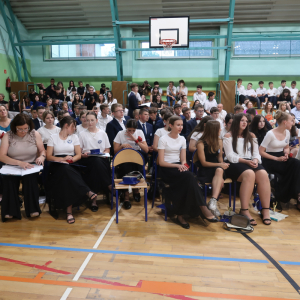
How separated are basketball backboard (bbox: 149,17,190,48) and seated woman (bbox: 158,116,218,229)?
6980 mm

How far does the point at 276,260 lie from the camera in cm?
296

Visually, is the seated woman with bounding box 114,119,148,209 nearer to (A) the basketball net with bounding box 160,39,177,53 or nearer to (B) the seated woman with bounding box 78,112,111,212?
(B) the seated woman with bounding box 78,112,111,212

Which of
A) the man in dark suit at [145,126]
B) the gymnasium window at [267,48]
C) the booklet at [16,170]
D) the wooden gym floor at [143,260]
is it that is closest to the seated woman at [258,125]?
the wooden gym floor at [143,260]

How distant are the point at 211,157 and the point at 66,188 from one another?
2.16 metres

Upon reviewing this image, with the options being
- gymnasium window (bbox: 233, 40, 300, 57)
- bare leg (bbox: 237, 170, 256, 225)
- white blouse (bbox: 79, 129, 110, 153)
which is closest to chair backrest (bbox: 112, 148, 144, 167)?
white blouse (bbox: 79, 129, 110, 153)

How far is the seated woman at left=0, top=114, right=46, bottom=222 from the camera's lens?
12.8ft

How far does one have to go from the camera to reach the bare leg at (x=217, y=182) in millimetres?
3954

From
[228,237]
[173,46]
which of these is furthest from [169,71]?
[228,237]

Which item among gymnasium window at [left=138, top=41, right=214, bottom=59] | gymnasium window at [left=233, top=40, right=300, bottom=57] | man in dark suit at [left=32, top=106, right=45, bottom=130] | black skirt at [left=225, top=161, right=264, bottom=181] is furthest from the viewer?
gymnasium window at [left=138, top=41, right=214, bottom=59]

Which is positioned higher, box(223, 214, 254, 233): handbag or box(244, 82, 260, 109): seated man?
box(244, 82, 260, 109): seated man

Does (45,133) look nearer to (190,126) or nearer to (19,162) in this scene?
(19,162)

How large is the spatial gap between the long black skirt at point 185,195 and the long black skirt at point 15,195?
188 cm

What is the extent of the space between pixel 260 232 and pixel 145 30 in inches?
473

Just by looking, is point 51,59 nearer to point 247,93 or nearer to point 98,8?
point 98,8
